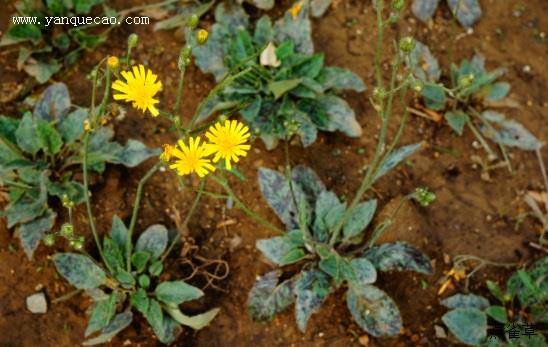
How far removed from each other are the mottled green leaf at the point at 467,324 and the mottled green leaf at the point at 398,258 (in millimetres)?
314

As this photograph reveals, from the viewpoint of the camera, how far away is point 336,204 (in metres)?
3.88

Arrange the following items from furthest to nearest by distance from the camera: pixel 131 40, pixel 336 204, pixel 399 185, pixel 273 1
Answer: pixel 273 1 → pixel 399 185 → pixel 336 204 → pixel 131 40

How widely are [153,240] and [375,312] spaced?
1.28 m

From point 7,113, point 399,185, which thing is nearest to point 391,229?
point 399,185

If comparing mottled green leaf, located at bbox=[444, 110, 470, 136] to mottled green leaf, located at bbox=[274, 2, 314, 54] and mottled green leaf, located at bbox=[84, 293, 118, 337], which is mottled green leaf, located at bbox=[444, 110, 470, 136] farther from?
mottled green leaf, located at bbox=[84, 293, 118, 337]

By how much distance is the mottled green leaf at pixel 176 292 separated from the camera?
3.54 m

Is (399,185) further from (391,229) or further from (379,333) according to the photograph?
(379,333)

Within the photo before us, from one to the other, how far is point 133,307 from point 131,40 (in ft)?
5.07

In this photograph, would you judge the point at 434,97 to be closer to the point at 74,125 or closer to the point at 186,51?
the point at 186,51

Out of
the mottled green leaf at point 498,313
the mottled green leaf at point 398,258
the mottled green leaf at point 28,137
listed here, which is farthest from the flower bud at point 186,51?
the mottled green leaf at point 498,313

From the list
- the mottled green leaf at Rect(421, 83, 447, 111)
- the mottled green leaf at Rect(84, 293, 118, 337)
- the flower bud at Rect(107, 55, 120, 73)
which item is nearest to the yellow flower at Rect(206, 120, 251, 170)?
the flower bud at Rect(107, 55, 120, 73)

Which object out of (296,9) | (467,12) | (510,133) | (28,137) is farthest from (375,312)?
(467,12)

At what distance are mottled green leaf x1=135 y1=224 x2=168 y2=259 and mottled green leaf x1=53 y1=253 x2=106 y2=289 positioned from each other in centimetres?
29

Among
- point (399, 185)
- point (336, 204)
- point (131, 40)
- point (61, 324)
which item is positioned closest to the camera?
point (131, 40)
